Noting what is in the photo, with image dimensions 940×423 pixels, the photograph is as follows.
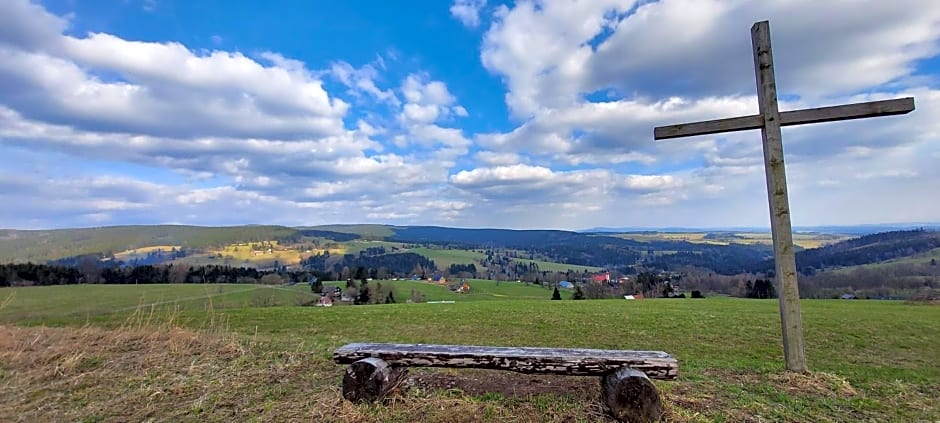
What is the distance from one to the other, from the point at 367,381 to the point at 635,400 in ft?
8.09

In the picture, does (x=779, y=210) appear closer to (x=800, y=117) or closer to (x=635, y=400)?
(x=800, y=117)

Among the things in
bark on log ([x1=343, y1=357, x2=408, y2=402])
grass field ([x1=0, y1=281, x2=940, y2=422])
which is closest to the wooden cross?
grass field ([x1=0, y1=281, x2=940, y2=422])

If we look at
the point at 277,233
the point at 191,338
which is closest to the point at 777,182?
the point at 191,338

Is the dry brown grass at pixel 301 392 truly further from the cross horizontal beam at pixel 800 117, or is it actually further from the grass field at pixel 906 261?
the grass field at pixel 906 261

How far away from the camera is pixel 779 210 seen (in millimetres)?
4766

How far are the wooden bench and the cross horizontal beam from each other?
269cm

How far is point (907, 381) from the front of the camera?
496 centimetres

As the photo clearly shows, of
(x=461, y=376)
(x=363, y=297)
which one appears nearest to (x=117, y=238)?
(x=363, y=297)

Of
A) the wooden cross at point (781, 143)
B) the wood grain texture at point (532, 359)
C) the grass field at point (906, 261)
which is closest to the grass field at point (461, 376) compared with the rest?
the wood grain texture at point (532, 359)

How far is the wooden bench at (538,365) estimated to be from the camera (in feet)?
11.6

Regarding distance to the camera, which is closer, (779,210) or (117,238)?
(779,210)

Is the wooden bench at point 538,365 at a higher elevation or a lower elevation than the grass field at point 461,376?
higher

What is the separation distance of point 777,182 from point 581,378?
3163 mm

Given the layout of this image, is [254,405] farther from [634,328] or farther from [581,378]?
[634,328]
